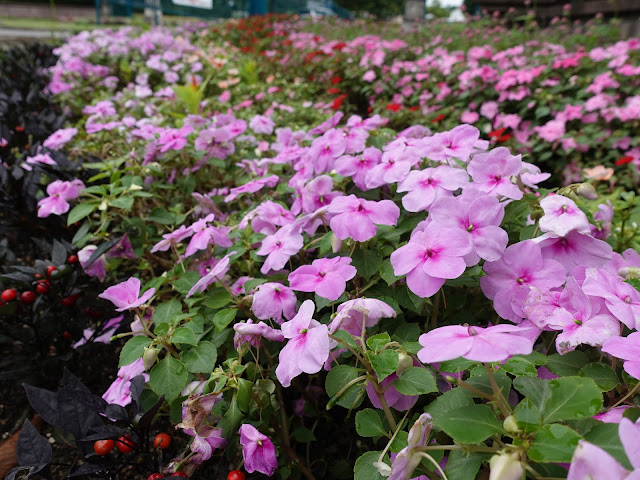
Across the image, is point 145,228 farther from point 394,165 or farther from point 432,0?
point 432,0

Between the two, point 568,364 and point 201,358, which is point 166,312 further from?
point 568,364

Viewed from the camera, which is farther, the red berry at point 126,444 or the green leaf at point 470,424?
the red berry at point 126,444

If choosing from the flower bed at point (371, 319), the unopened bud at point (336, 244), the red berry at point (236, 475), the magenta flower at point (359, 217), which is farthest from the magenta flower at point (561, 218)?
the red berry at point (236, 475)

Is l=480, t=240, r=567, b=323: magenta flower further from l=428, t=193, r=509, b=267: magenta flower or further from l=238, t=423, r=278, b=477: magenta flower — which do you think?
l=238, t=423, r=278, b=477: magenta flower

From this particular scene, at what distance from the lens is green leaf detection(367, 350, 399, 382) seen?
0.62 m

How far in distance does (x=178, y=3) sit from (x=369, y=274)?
53.0 ft

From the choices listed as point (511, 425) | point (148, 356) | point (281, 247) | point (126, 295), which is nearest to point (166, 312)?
point (126, 295)

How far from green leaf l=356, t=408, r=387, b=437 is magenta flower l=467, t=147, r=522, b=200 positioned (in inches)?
17.9

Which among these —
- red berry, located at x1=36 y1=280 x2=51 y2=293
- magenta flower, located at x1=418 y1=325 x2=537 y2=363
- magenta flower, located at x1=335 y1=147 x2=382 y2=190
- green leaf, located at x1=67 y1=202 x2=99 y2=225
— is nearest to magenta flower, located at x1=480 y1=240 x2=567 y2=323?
magenta flower, located at x1=418 y1=325 x2=537 y2=363

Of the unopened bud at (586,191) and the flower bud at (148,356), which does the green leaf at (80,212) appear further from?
the unopened bud at (586,191)

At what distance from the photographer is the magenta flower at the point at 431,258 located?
0.68 metres

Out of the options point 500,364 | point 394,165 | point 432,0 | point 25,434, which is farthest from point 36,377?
point 432,0

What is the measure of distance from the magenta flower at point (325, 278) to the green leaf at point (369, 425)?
7.3 inches

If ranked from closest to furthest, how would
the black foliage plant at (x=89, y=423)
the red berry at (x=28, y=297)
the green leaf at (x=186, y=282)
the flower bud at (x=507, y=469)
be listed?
the flower bud at (x=507, y=469) → the black foliage plant at (x=89, y=423) → the green leaf at (x=186, y=282) → the red berry at (x=28, y=297)
